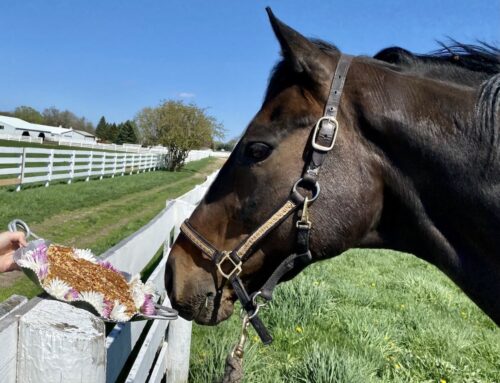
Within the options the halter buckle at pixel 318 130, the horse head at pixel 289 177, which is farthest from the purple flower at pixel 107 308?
the halter buckle at pixel 318 130

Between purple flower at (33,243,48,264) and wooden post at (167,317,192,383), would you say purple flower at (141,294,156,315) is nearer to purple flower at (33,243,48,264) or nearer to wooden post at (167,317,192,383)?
purple flower at (33,243,48,264)

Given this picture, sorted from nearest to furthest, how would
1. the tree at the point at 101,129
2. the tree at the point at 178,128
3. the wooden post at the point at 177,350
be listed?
the wooden post at the point at 177,350, the tree at the point at 178,128, the tree at the point at 101,129

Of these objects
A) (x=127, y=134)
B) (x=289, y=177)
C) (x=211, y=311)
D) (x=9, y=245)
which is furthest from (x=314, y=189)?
(x=127, y=134)

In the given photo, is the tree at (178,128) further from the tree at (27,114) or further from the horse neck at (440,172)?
the tree at (27,114)

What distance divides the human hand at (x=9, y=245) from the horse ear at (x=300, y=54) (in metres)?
1.49

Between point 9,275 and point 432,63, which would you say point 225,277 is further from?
point 9,275

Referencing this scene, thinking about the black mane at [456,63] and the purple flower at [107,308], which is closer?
the purple flower at [107,308]

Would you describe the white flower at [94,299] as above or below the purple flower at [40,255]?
below

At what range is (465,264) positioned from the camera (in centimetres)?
191

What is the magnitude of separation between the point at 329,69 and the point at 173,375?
2.59 m

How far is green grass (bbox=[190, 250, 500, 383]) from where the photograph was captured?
Result: 11.1ft

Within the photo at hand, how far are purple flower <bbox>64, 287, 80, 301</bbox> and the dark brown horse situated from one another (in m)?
0.70

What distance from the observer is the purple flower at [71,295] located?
1.41 meters

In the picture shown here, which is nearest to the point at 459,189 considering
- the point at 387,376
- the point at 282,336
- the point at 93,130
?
the point at 387,376
